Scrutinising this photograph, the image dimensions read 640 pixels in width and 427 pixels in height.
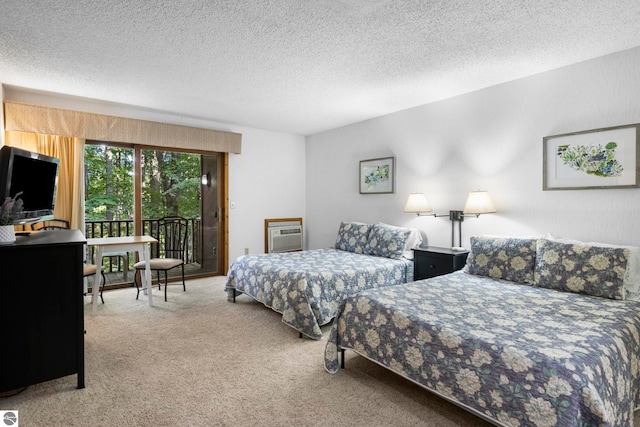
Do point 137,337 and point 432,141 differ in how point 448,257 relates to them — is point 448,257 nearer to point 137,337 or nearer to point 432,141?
point 432,141

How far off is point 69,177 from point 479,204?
4.67m

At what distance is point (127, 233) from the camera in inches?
198

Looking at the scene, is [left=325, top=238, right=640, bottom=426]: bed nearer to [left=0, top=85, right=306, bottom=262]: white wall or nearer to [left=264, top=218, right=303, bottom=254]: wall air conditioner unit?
[left=264, top=218, right=303, bottom=254]: wall air conditioner unit

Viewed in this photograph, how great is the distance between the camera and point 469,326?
185 centimetres

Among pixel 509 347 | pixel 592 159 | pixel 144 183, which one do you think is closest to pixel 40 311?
pixel 509 347

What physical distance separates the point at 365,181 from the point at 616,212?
286 cm

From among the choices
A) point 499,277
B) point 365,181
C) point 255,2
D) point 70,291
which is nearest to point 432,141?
point 365,181

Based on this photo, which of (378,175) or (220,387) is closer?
(220,387)

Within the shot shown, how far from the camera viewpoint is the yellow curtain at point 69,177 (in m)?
4.03

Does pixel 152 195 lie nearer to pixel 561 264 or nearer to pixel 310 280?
pixel 310 280

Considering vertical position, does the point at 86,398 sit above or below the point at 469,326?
below

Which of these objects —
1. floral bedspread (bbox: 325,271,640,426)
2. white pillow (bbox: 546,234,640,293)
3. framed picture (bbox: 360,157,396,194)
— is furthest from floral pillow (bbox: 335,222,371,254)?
white pillow (bbox: 546,234,640,293)

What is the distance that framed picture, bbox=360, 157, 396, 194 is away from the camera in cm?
461

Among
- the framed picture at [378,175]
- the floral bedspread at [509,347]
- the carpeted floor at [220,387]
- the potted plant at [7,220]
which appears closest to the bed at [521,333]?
the floral bedspread at [509,347]
